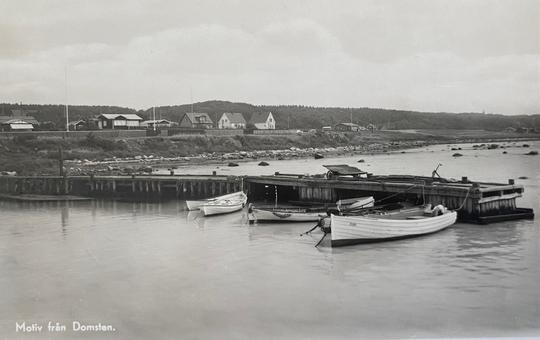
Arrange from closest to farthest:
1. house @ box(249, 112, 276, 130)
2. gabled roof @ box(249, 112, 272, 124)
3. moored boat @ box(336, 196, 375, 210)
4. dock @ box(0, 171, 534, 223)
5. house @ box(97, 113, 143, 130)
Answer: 1. dock @ box(0, 171, 534, 223)
2. moored boat @ box(336, 196, 375, 210)
3. house @ box(97, 113, 143, 130)
4. house @ box(249, 112, 276, 130)
5. gabled roof @ box(249, 112, 272, 124)

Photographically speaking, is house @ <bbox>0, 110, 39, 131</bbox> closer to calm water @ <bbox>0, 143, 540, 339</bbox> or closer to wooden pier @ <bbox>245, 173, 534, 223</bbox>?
wooden pier @ <bbox>245, 173, 534, 223</bbox>

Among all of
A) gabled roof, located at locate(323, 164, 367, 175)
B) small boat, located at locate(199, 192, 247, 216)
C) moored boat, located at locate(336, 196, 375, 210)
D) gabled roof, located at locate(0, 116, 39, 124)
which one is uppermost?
gabled roof, located at locate(0, 116, 39, 124)

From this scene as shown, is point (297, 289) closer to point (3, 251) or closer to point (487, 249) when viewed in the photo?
point (487, 249)

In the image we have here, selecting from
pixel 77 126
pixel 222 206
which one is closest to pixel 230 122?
pixel 77 126

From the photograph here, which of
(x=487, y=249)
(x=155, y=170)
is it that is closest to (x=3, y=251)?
(x=487, y=249)

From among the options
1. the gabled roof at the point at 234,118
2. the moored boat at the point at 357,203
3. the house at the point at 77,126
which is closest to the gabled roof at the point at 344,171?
the moored boat at the point at 357,203

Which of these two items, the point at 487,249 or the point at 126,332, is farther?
the point at 487,249

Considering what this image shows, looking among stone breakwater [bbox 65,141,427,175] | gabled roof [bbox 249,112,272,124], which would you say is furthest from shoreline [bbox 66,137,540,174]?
gabled roof [bbox 249,112,272,124]
